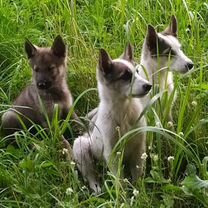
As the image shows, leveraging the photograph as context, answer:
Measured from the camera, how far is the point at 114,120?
190 inches

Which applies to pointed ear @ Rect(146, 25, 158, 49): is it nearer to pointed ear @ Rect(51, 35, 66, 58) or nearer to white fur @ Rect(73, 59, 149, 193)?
white fur @ Rect(73, 59, 149, 193)

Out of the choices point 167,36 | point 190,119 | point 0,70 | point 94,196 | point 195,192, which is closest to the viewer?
point 195,192

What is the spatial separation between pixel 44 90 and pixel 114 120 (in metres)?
1.07

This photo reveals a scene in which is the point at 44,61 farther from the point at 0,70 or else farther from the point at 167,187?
the point at 167,187

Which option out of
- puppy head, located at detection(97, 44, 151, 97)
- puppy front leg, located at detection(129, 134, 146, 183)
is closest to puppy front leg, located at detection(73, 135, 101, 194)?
puppy front leg, located at detection(129, 134, 146, 183)

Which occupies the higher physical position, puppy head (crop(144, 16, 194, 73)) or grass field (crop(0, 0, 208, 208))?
puppy head (crop(144, 16, 194, 73))

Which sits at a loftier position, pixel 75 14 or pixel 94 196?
pixel 75 14

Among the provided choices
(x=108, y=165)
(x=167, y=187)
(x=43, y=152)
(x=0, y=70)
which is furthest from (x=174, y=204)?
(x=0, y=70)

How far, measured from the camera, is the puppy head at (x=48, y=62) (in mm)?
5648

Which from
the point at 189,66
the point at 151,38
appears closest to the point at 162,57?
the point at 151,38

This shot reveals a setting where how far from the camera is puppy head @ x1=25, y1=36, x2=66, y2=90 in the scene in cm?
565

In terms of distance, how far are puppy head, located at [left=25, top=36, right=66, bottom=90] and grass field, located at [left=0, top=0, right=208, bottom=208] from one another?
21cm

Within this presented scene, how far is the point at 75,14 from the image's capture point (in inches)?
255

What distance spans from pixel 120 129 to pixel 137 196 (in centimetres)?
72
